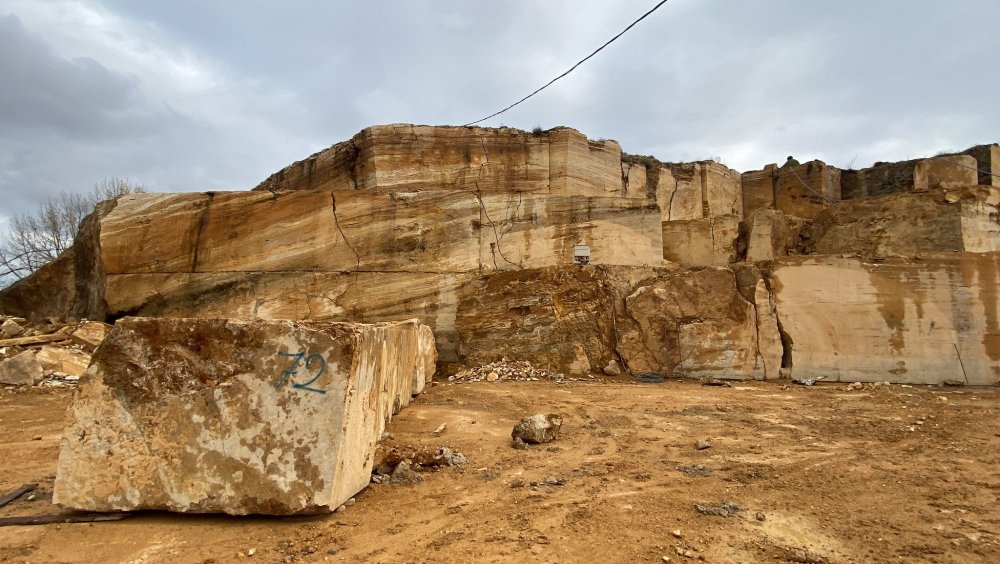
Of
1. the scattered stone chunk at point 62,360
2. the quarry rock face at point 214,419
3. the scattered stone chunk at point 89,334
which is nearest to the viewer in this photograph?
the quarry rock face at point 214,419

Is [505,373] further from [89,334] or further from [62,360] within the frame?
[89,334]

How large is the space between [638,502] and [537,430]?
116 cm

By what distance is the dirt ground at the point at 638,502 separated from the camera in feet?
7.13

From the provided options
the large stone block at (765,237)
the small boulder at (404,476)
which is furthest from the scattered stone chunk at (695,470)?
the large stone block at (765,237)

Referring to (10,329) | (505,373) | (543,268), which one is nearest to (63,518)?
(505,373)

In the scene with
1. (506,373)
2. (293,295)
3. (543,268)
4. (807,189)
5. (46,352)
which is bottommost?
(506,373)

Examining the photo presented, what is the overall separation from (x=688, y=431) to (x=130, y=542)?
11.3 ft

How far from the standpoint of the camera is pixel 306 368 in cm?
248

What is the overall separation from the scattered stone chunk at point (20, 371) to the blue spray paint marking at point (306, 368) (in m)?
5.71

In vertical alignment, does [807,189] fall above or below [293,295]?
above

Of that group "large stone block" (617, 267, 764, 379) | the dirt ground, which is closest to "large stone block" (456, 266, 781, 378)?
"large stone block" (617, 267, 764, 379)

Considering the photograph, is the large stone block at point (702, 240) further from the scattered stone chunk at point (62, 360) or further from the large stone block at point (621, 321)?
the scattered stone chunk at point (62, 360)

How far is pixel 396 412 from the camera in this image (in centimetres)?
455

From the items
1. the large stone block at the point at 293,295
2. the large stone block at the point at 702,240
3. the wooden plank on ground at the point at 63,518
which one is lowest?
the wooden plank on ground at the point at 63,518
